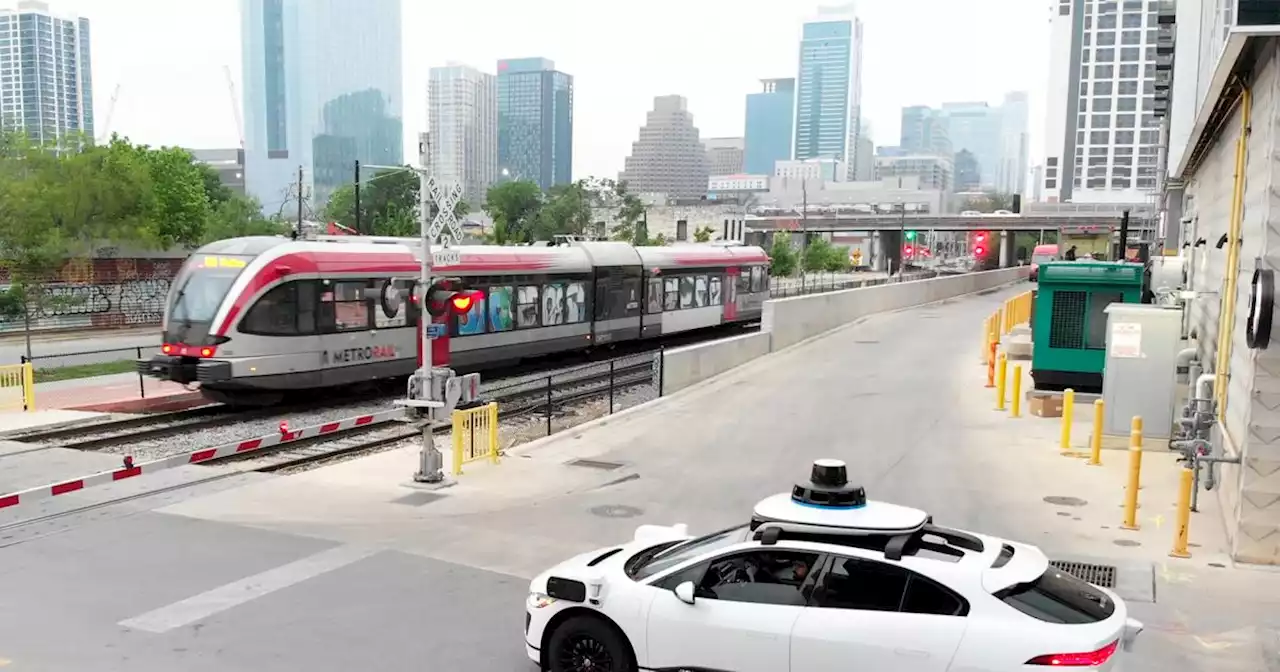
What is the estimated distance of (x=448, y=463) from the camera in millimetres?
14156

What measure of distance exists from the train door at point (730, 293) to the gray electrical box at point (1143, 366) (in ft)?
67.5

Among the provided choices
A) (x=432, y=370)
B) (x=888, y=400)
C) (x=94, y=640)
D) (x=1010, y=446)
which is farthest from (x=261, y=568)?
(x=888, y=400)

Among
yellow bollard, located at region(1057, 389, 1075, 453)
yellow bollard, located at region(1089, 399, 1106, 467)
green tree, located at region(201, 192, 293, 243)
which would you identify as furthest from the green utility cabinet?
green tree, located at region(201, 192, 293, 243)

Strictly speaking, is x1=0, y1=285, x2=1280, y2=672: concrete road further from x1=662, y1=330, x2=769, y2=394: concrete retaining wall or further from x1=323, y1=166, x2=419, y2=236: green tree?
x1=323, y1=166, x2=419, y2=236: green tree

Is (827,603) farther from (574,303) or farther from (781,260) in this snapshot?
(781,260)

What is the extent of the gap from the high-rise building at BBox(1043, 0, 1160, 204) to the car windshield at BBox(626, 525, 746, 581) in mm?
161866

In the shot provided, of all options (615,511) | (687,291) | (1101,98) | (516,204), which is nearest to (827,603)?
(615,511)

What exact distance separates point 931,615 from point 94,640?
19.8ft

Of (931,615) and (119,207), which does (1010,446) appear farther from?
(119,207)

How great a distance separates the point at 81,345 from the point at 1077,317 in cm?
2978

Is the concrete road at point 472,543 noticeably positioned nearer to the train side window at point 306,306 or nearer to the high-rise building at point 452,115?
the train side window at point 306,306

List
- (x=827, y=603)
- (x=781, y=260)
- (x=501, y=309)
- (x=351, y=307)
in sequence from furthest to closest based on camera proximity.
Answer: (x=781, y=260) < (x=501, y=309) < (x=351, y=307) < (x=827, y=603)

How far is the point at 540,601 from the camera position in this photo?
6691 mm

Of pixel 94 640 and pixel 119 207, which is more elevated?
pixel 119 207
